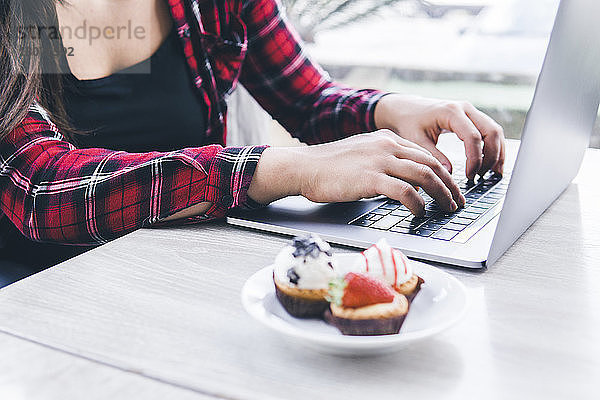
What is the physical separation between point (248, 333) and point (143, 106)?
719 mm

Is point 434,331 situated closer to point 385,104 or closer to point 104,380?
point 104,380

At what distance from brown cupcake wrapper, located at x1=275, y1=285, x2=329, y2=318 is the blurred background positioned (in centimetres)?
240

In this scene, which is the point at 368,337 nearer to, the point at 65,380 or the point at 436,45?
the point at 65,380

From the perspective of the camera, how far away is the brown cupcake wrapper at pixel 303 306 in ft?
1.54

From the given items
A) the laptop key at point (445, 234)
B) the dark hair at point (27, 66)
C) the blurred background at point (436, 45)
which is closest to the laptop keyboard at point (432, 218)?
the laptop key at point (445, 234)

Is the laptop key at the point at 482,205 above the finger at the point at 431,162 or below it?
below

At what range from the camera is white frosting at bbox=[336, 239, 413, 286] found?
0.48 metres

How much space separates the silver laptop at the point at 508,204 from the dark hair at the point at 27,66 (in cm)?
34

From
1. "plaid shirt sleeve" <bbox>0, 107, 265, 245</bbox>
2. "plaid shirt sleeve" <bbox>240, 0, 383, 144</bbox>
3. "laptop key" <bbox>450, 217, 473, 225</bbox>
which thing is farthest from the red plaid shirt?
"plaid shirt sleeve" <bbox>240, 0, 383, 144</bbox>

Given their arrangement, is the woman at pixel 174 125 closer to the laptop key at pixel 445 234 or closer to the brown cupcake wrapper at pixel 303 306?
the laptop key at pixel 445 234

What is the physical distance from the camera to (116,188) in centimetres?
74

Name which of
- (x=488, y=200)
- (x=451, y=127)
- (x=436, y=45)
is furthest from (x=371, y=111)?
(x=436, y=45)

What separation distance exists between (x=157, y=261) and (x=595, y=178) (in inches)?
28.0

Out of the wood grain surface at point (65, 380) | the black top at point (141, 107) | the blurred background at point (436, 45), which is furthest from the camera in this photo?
the blurred background at point (436, 45)
